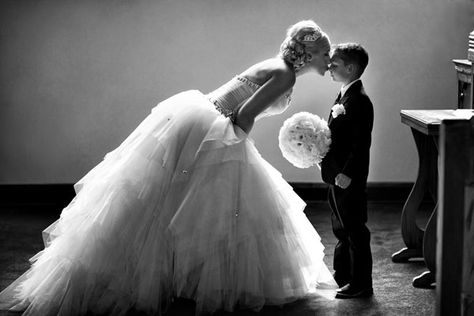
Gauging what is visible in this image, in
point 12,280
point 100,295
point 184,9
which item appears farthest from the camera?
point 184,9

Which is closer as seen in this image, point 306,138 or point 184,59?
point 306,138

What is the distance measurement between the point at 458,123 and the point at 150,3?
402 centimetres

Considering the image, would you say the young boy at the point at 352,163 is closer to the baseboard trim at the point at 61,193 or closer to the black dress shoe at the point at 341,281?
the black dress shoe at the point at 341,281

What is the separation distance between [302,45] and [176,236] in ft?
3.85

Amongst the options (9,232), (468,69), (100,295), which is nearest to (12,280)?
(100,295)

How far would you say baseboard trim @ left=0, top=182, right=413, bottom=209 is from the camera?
6223 millimetres

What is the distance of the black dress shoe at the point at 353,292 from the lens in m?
3.97

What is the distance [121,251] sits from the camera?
3.71 meters

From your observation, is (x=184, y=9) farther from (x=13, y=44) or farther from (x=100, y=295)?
(x=100, y=295)

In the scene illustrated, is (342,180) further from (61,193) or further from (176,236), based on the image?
(61,193)

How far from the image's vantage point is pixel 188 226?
12.3 ft

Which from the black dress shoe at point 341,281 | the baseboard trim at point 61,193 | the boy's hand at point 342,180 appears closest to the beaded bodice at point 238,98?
the boy's hand at point 342,180

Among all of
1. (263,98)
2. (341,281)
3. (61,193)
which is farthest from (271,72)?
(61,193)

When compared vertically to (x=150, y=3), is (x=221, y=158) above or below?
below
